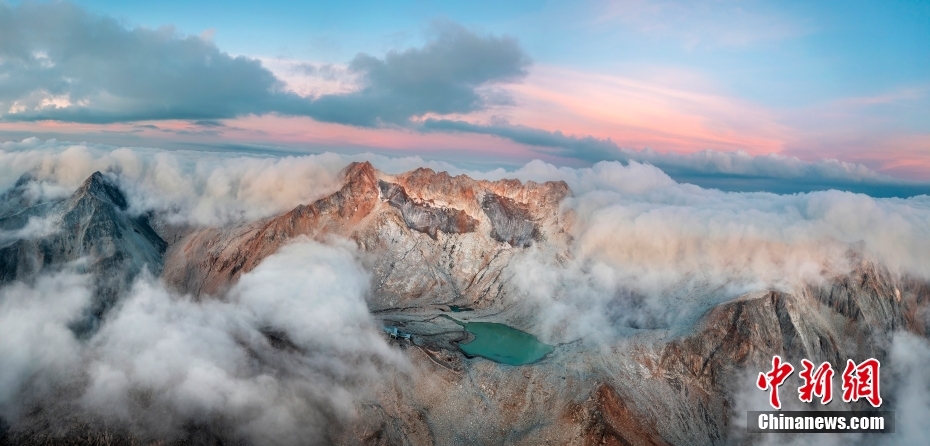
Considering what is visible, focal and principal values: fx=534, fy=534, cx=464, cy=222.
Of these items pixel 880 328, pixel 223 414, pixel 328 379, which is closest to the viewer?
pixel 223 414

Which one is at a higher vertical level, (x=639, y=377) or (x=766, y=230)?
(x=766, y=230)

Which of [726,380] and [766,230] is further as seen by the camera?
[766,230]

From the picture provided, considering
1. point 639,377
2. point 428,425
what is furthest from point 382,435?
point 639,377

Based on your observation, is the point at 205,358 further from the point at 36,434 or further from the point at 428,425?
the point at 428,425

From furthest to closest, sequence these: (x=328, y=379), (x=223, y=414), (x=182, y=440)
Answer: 1. (x=328, y=379)
2. (x=223, y=414)
3. (x=182, y=440)

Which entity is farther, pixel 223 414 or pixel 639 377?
pixel 639 377

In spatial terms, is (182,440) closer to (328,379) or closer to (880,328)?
(328,379)

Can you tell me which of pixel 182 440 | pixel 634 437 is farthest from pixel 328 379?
pixel 634 437

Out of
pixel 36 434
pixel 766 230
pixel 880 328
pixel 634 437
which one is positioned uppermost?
pixel 766 230

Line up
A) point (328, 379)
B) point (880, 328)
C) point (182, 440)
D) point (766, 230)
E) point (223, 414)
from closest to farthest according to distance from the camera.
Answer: point (182, 440)
point (223, 414)
point (328, 379)
point (880, 328)
point (766, 230)
